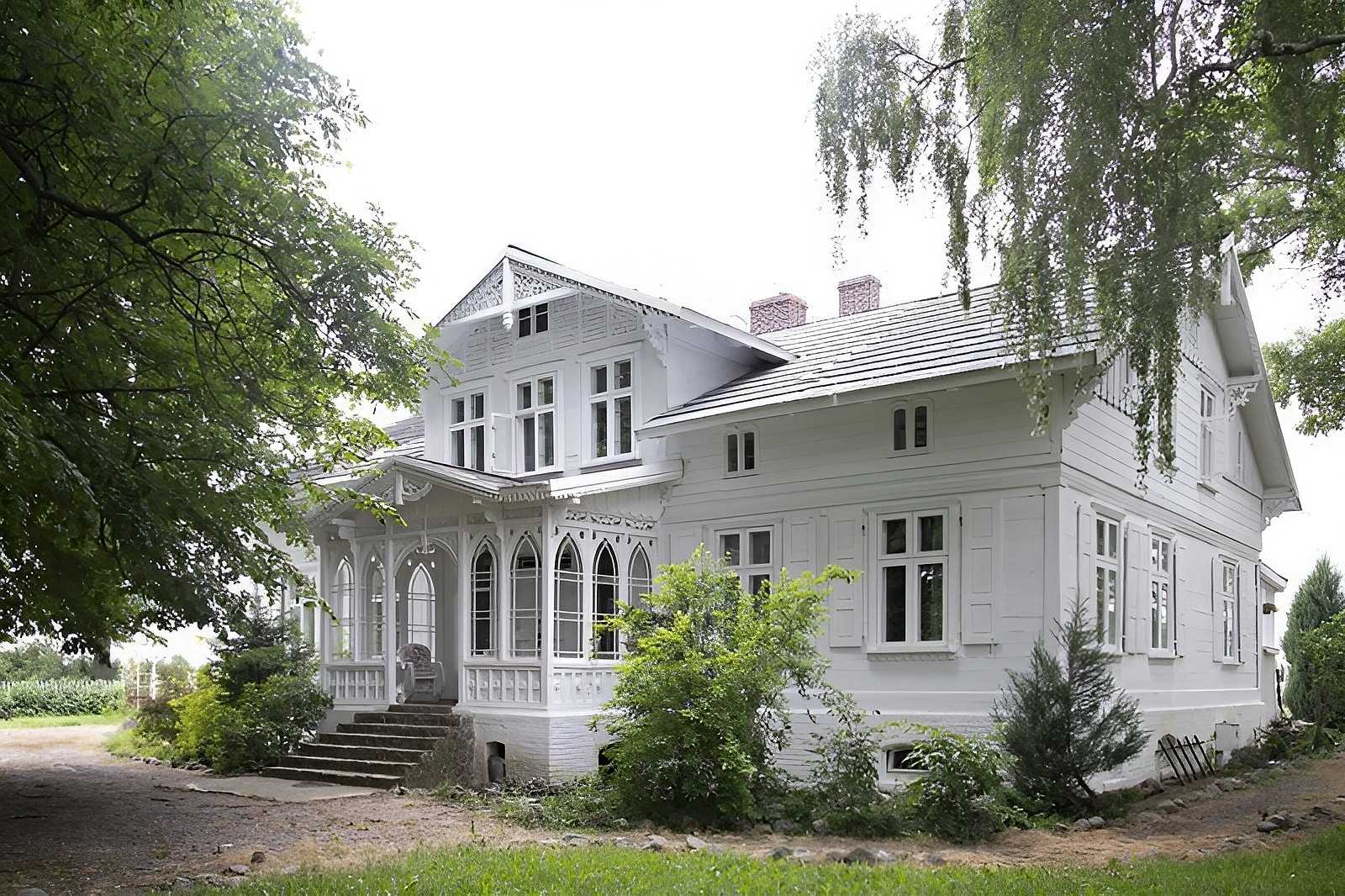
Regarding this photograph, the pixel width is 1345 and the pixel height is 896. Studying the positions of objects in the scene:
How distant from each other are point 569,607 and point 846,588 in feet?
14.3

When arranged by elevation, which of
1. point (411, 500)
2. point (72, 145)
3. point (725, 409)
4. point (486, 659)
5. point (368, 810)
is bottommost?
point (368, 810)

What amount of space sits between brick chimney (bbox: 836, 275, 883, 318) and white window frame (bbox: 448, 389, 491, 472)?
7361mm

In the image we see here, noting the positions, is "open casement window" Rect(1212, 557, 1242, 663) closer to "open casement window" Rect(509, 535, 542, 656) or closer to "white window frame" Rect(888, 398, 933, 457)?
"white window frame" Rect(888, 398, 933, 457)

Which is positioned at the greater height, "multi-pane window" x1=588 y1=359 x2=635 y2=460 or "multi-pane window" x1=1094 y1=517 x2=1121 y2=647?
"multi-pane window" x1=588 y1=359 x2=635 y2=460

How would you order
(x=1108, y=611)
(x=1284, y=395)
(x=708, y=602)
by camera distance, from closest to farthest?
(x=708, y=602), (x=1108, y=611), (x=1284, y=395)

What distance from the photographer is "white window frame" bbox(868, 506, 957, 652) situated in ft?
52.9

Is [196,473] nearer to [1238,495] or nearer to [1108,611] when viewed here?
[1108,611]

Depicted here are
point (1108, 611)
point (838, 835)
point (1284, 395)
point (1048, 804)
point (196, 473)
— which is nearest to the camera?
point (196, 473)

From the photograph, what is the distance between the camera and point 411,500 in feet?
61.7

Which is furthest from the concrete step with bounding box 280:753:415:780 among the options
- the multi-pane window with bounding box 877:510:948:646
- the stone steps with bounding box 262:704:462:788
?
the multi-pane window with bounding box 877:510:948:646

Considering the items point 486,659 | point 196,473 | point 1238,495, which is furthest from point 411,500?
point 1238,495

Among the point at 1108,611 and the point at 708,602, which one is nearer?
the point at 708,602

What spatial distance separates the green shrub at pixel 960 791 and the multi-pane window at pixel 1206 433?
11.6 m

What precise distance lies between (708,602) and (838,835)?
10.9 feet
